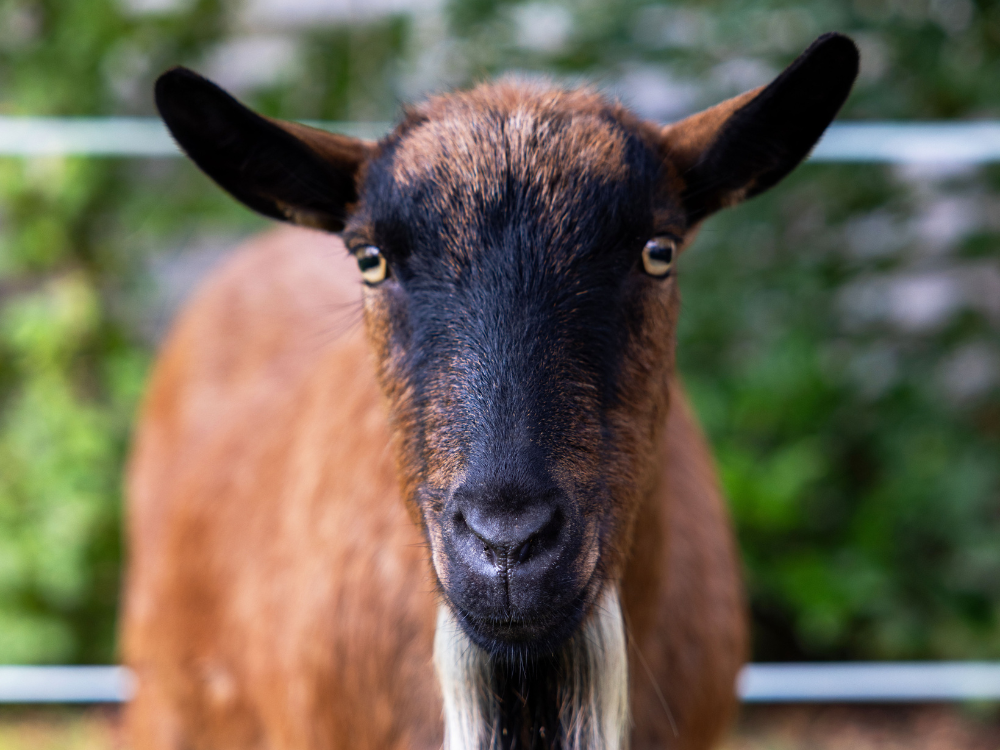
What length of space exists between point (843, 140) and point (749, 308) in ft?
2.72

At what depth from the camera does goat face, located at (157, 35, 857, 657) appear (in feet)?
5.24

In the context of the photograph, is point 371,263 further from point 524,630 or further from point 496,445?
point 524,630

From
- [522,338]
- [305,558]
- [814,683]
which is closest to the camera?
[522,338]

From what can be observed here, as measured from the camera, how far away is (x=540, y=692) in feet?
6.23

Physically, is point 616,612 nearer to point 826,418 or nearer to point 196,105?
point 196,105

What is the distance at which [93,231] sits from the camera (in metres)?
4.59

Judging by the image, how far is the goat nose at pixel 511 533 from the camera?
153 cm

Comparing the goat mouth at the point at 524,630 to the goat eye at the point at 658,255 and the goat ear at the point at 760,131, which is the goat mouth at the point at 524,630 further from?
the goat ear at the point at 760,131

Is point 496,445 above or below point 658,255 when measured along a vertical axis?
below

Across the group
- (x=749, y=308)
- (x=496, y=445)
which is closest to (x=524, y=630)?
(x=496, y=445)

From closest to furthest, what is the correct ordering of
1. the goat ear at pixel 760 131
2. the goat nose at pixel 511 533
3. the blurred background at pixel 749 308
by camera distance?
the goat nose at pixel 511 533 → the goat ear at pixel 760 131 → the blurred background at pixel 749 308

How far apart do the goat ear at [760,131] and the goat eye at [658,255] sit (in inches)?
6.4

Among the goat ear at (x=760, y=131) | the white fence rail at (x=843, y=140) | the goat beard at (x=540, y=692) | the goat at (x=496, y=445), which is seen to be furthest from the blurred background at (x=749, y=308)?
the goat beard at (x=540, y=692)

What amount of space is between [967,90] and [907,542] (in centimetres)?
198
